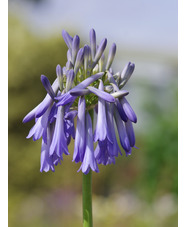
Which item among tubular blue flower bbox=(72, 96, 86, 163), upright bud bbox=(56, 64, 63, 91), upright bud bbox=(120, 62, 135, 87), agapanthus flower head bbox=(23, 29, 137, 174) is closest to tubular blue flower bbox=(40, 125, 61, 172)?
agapanthus flower head bbox=(23, 29, 137, 174)

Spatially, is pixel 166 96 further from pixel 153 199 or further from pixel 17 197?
pixel 17 197

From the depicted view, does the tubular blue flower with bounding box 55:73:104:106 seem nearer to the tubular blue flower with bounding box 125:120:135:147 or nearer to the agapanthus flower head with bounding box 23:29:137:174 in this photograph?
the agapanthus flower head with bounding box 23:29:137:174

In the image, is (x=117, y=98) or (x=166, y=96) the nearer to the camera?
(x=117, y=98)

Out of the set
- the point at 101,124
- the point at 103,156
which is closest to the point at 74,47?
the point at 101,124

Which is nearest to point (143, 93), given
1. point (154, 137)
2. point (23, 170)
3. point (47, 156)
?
point (154, 137)

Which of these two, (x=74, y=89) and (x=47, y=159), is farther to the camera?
(x=47, y=159)

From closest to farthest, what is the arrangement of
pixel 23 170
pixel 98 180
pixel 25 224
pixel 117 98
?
pixel 117 98
pixel 25 224
pixel 23 170
pixel 98 180

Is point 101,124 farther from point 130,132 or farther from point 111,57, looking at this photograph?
point 111,57
